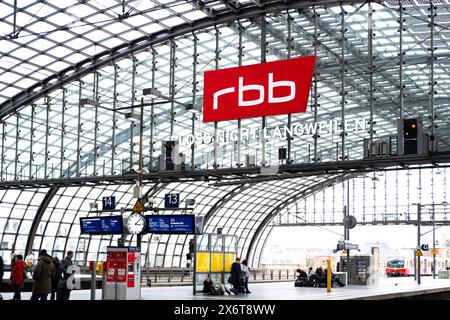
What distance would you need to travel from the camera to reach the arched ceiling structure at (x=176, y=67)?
31812 millimetres

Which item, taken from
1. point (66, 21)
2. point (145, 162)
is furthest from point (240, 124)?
point (66, 21)

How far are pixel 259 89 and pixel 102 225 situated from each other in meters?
8.99

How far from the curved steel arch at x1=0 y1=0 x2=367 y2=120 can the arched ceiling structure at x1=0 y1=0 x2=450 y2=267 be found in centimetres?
6

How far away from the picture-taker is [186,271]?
46844 millimetres

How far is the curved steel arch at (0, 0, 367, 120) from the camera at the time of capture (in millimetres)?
34938

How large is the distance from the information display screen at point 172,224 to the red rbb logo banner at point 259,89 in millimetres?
6551

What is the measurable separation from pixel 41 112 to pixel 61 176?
192 inches

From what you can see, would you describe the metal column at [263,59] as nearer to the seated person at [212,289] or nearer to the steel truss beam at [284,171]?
the steel truss beam at [284,171]

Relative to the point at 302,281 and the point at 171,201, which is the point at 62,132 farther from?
the point at 302,281

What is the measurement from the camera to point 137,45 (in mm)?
40312

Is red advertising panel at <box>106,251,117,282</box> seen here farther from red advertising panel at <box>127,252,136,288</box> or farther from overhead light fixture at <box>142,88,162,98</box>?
overhead light fixture at <box>142,88,162,98</box>

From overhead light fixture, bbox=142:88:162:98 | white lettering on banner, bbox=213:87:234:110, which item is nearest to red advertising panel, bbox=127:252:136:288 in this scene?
overhead light fixture, bbox=142:88:162:98

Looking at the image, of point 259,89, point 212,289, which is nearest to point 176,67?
point 259,89
